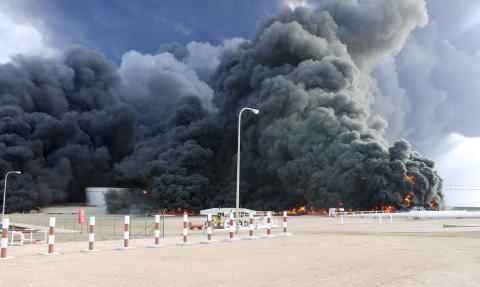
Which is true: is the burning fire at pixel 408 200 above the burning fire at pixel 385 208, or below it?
above

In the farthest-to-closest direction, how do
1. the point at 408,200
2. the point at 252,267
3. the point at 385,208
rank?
the point at 408,200, the point at 385,208, the point at 252,267

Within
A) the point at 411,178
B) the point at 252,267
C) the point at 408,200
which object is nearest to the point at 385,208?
the point at 408,200

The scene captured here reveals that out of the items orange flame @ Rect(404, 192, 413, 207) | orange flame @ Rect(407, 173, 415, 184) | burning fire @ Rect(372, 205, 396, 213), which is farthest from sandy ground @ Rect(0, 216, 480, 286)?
orange flame @ Rect(407, 173, 415, 184)

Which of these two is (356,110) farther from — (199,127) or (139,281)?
(139,281)

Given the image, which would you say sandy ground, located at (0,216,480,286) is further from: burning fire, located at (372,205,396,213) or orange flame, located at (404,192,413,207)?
orange flame, located at (404,192,413,207)

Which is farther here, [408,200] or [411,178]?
[411,178]

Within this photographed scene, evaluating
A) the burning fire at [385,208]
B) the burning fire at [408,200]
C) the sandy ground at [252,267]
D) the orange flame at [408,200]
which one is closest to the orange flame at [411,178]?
the orange flame at [408,200]

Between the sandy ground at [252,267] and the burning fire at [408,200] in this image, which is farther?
the burning fire at [408,200]

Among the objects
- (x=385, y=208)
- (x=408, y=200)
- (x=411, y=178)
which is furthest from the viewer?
(x=411, y=178)

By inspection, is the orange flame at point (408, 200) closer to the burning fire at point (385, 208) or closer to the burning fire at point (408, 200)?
the burning fire at point (408, 200)

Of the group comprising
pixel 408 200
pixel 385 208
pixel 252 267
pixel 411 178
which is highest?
pixel 411 178

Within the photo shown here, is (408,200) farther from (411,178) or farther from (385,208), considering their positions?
(385,208)

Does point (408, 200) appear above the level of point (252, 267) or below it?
above

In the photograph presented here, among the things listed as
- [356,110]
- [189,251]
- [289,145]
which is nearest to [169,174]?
[289,145]
